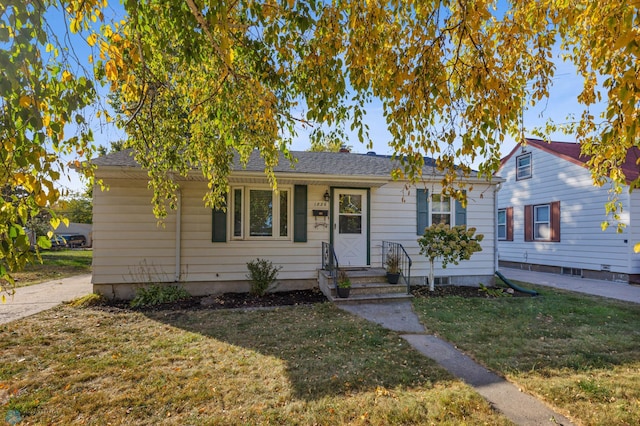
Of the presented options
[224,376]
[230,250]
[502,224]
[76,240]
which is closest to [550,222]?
[502,224]

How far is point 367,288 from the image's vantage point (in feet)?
23.8

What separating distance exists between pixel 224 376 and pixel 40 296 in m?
7.00

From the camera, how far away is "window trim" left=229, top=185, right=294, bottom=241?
25.8 ft

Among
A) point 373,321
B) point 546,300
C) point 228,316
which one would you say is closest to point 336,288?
point 373,321

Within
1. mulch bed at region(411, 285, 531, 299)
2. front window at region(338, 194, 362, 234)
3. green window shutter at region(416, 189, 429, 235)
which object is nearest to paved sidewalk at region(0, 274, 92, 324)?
front window at region(338, 194, 362, 234)

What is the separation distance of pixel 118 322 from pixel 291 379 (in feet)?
12.3

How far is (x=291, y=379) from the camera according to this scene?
344cm

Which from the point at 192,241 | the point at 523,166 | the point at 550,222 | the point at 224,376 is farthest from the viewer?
the point at 523,166

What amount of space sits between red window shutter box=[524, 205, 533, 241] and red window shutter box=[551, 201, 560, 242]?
3.03ft

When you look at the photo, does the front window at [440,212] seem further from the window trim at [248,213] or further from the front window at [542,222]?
the front window at [542,222]

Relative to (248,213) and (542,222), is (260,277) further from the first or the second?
(542,222)

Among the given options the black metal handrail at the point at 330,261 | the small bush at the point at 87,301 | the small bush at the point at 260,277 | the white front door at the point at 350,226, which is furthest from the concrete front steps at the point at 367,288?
the small bush at the point at 87,301

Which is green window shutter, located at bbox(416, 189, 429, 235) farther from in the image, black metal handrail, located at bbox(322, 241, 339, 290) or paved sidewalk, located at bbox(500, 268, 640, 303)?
paved sidewalk, located at bbox(500, 268, 640, 303)

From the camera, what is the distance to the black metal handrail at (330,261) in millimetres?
7246
